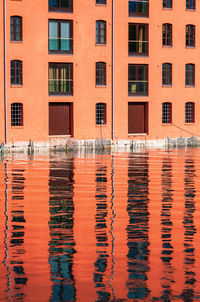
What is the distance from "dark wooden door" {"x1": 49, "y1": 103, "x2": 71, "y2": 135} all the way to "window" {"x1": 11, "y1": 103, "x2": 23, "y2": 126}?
249 centimetres

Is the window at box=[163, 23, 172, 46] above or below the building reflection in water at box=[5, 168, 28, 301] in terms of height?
above

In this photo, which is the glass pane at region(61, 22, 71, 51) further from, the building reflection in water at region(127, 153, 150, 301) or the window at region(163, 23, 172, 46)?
the building reflection in water at region(127, 153, 150, 301)

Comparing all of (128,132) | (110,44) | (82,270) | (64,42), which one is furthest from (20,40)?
(82,270)

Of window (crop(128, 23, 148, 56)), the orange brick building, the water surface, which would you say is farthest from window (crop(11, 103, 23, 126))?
the water surface

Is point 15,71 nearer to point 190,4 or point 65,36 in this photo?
point 65,36

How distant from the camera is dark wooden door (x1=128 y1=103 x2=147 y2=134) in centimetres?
6184

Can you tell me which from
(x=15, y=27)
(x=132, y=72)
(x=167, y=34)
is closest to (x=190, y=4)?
A: (x=167, y=34)

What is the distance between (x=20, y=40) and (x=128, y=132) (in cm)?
1177

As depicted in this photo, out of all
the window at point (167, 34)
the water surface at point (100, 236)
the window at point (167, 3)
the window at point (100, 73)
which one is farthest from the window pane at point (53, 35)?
the water surface at point (100, 236)

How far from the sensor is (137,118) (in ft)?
204

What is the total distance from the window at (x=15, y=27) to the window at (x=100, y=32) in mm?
6380

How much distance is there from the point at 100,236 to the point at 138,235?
35.5 inches

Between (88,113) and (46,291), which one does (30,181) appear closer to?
(46,291)

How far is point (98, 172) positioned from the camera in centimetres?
3603
